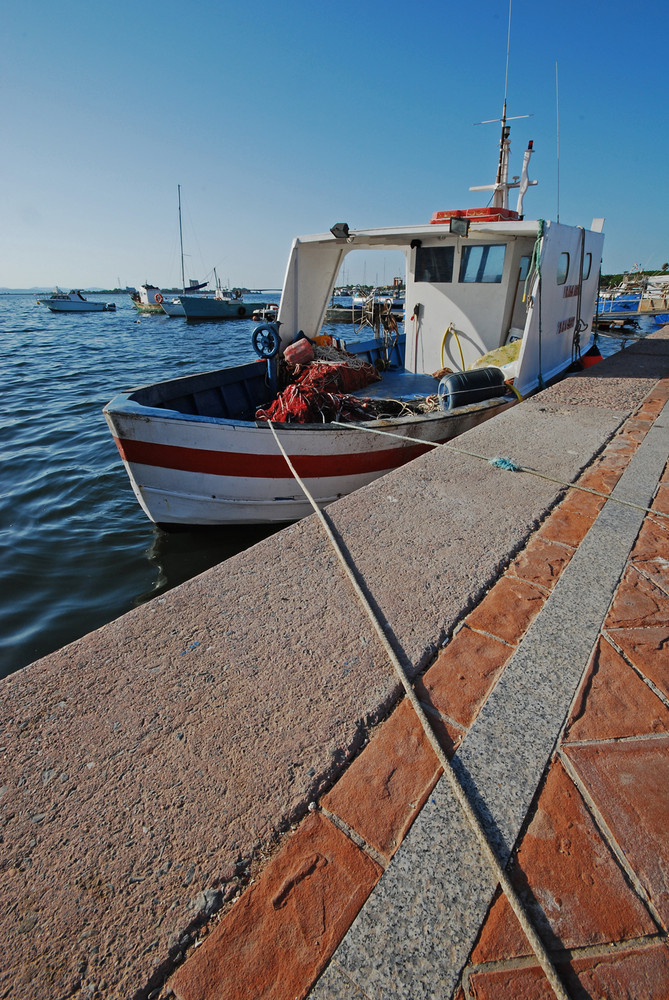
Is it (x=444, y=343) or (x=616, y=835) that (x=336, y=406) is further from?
(x=616, y=835)

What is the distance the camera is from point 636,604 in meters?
2.06

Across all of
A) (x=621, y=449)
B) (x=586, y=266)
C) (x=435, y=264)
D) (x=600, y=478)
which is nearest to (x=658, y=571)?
(x=600, y=478)

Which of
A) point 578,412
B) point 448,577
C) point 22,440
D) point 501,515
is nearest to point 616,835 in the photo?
point 448,577

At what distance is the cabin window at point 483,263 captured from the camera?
24.0ft

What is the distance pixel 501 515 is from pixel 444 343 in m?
6.15

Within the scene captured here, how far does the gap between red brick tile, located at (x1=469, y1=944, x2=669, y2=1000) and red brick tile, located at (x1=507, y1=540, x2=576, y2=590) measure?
1.31 metres

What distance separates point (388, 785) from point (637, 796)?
26.4 inches

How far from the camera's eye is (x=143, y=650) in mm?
1804

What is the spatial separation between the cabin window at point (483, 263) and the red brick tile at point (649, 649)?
6.84 metres

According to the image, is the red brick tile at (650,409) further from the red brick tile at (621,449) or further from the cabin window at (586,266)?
the cabin window at (586,266)

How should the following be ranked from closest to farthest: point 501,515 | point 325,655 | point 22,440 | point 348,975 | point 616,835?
point 348,975, point 616,835, point 325,655, point 501,515, point 22,440

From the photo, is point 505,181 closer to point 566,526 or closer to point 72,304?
point 566,526

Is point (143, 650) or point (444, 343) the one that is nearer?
point (143, 650)

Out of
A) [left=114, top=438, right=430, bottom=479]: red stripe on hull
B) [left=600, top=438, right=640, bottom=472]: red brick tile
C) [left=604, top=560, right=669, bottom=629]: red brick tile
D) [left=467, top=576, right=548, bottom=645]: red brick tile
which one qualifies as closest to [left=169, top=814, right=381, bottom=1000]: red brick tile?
[left=467, top=576, right=548, bottom=645]: red brick tile
